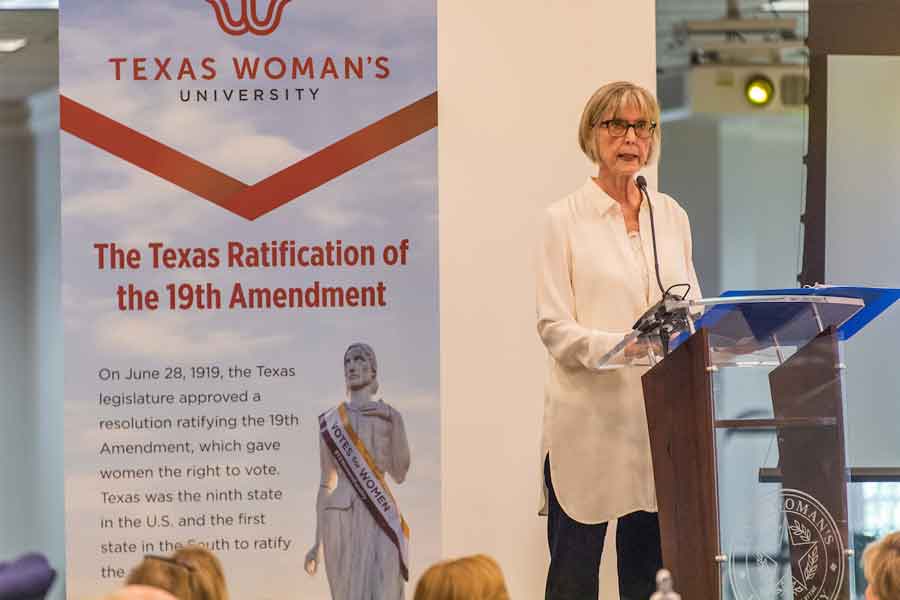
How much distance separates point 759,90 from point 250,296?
6.45 meters

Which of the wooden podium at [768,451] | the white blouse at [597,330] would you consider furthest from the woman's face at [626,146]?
the wooden podium at [768,451]

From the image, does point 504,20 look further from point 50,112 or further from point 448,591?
point 448,591

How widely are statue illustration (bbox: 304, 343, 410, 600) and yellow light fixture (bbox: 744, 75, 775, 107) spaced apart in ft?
20.6

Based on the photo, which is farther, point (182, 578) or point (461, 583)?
point (182, 578)

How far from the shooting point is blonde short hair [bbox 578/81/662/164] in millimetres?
4176

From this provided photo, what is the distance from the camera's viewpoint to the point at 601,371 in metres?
4.21

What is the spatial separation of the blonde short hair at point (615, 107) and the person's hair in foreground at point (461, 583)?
1874 millimetres

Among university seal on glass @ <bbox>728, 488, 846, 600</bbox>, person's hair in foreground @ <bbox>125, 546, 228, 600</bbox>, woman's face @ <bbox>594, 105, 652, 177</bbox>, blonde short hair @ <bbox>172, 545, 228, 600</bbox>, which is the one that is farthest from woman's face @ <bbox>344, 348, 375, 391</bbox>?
person's hair in foreground @ <bbox>125, 546, 228, 600</bbox>

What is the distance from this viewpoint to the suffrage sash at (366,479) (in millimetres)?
5266

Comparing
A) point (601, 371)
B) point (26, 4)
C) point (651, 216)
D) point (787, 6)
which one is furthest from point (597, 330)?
point (787, 6)

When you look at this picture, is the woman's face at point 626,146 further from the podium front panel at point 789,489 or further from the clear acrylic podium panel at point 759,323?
the podium front panel at point 789,489

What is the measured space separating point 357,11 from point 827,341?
250 centimetres

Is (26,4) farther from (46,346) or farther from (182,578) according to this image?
(182,578)

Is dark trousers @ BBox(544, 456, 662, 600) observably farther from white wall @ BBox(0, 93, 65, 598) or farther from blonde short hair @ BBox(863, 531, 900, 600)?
white wall @ BBox(0, 93, 65, 598)
